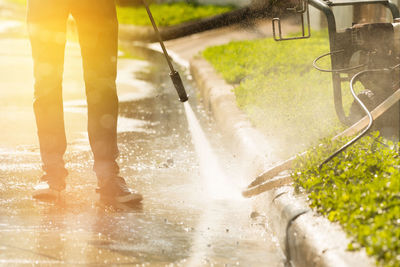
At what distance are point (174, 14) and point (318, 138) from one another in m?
16.8

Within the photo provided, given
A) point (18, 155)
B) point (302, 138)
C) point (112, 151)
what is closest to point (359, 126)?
point (302, 138)

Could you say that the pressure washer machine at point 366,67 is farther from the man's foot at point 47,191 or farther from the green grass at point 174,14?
the green grass at point 174,14

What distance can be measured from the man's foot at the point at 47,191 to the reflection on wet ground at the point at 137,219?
6cm

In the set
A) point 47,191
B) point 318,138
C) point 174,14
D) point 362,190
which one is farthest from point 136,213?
point 174,14

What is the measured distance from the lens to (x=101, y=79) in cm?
471

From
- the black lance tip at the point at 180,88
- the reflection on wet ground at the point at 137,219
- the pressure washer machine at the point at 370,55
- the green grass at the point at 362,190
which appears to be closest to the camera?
the green grass at the point at 362,190

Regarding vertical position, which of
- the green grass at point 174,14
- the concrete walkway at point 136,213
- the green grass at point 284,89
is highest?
the concrete walkway at point 136,213

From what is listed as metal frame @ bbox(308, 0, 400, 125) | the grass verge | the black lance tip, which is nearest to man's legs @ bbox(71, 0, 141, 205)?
the black lance tip

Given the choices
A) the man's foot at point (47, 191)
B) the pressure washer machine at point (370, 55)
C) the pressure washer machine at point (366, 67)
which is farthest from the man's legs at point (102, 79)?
the pressure washer machine at point (370, 55)

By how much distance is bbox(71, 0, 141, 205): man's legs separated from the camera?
464cm

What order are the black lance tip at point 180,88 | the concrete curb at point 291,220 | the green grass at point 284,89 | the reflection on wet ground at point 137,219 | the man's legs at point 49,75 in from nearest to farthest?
the concrete curb at point 291,220
the reflection on wet ground at point 137,219
the man's legs at point 49,75
the black lance tip at point 180,88
the green grass at point 284,89

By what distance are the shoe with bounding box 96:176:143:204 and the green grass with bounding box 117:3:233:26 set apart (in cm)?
1457

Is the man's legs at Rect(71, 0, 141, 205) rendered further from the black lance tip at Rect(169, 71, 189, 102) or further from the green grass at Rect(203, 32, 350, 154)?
the green grass at Rect(203, 32, 350, 154)

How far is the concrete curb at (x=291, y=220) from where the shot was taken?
3215 mm
